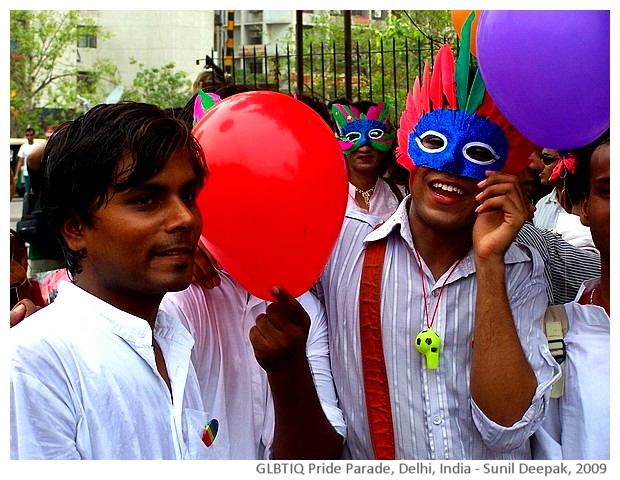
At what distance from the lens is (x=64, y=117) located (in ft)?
104

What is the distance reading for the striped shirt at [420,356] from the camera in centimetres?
230

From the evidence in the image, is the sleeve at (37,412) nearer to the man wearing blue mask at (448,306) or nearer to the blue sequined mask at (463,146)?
the man wearing blue mask at (448,306)

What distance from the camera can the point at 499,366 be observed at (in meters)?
2.19

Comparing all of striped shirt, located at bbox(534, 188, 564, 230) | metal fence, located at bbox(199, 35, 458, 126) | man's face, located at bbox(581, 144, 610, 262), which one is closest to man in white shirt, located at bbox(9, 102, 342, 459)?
man's face, located at bbox(581, 144, 610, 262)

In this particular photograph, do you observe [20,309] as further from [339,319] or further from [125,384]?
[339,319]

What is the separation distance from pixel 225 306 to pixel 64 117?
1232 inches

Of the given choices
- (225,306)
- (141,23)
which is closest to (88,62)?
(141,23)

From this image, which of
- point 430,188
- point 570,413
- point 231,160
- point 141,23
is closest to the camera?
point 231,160

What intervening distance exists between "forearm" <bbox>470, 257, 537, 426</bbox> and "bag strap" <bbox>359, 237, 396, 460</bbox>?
280mm

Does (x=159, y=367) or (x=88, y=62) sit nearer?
(x=159, y=367)

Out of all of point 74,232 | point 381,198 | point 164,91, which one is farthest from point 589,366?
point 164,91

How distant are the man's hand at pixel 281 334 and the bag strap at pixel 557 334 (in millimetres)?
718

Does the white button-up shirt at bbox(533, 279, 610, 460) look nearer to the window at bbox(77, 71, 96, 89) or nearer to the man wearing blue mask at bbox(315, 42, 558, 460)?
the man wearing blue mask at bbox(315, 42, 558, 460)
